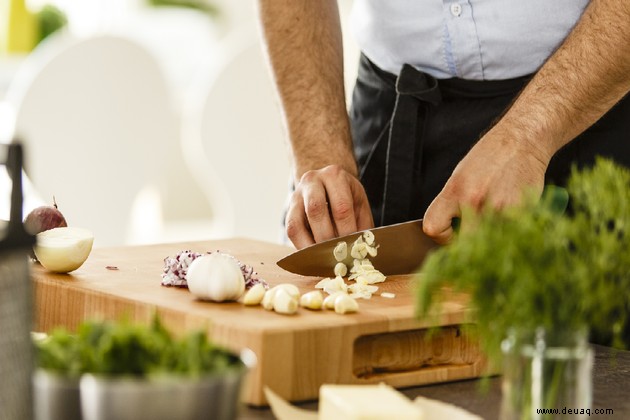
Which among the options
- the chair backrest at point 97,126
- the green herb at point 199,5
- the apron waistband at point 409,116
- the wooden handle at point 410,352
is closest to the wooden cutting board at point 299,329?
the wooden handle at point 410,352

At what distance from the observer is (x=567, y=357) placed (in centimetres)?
87

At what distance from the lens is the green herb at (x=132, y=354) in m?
0.84

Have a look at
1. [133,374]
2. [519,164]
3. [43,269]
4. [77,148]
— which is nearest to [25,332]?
[133,374]

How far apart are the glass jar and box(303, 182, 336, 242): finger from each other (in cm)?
77

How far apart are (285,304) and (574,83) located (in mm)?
599

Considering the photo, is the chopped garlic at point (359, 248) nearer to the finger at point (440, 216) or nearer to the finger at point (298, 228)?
the finger at point (440, 216)

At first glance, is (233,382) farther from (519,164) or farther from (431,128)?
(431,128)

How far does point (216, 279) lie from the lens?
1.26m

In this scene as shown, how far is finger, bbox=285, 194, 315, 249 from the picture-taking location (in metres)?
1.68

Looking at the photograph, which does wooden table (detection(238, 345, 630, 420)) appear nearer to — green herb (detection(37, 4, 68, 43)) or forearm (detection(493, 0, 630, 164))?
forearm (detection(493, 0, 630, 164))

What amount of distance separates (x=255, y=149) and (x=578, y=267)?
2787 mm

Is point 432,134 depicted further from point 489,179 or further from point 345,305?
point 345,305

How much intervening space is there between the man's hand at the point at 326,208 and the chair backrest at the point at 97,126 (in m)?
1.66

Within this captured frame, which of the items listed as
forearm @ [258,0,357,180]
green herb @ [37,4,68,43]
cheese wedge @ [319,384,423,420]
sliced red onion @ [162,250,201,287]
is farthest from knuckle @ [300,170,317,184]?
green herb @ [37,4,68,43]
